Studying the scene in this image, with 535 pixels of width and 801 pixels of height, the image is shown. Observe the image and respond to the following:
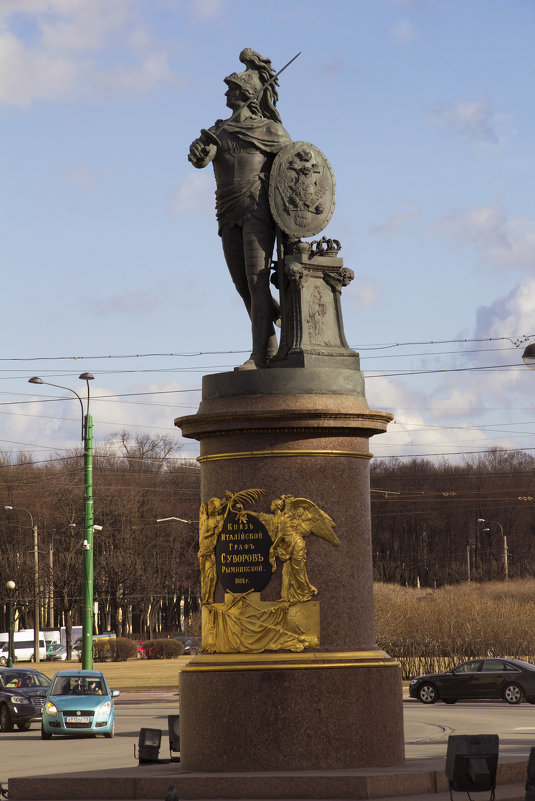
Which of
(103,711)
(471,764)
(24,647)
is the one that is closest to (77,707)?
(103,711)

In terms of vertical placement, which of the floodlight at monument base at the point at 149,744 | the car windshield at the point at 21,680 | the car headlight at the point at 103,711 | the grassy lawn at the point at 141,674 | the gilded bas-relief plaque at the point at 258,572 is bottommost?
the grassy lawn at the point at 141,674

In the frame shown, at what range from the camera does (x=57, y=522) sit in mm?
89750

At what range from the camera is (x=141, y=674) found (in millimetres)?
52125

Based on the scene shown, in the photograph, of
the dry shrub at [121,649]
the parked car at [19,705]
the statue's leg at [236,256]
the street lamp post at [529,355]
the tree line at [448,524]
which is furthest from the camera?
the tree line at [448,524]

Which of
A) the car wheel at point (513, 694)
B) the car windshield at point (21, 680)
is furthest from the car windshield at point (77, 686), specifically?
the car wheel at point (513, 694)

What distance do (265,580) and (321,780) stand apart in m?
2.31

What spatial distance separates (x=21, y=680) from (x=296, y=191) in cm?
2021

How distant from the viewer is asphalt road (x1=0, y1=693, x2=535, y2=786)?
19.3 m

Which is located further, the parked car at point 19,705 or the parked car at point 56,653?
the parked car at point 56,653

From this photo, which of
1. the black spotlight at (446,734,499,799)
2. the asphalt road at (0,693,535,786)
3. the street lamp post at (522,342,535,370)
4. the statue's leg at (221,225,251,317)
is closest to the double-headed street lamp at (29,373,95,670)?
the asphalt road at (0,693,535,786)

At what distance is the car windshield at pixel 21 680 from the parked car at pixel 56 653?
149 ft

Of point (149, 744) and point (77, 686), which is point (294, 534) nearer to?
point (149, 744)

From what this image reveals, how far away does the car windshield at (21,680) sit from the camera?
32.4 metres

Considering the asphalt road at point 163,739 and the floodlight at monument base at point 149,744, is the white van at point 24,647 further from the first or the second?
the floodlight at monument base at point 149,744
